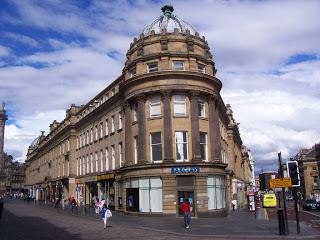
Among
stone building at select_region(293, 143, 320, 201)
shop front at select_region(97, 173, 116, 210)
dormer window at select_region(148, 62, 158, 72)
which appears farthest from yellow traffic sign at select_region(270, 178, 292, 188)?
stone building at select_region(293, 143, 320, 201)

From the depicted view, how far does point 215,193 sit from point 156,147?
21.2 feet

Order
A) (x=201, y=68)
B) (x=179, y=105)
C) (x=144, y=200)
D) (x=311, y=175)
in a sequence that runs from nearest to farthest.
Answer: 1. (x=144, y=200)
2. (x=179, y=105)
3. (x=201, y=68)
4. (x=311, y=175)

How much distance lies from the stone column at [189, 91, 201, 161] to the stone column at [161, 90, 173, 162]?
1927mm

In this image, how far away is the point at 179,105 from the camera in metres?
34.8

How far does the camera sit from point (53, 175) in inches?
2911

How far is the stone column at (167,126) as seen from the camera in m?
33.5

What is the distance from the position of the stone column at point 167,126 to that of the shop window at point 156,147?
0.91m

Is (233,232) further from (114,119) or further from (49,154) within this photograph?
(49,154)

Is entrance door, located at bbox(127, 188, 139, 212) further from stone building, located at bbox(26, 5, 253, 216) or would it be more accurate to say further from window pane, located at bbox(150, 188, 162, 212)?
window pane, located at bbox(150, 188, 162, 212)

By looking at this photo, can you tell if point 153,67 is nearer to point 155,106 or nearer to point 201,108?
point 155,106

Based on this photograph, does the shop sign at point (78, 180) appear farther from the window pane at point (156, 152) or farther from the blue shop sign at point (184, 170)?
the blue shop sign at point (184, 170)

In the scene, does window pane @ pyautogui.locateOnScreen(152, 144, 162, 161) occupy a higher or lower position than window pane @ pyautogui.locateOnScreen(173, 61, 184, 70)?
lower

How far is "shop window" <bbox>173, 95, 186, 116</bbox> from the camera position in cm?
3469

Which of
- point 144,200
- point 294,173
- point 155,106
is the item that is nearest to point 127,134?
point 155,106
